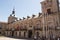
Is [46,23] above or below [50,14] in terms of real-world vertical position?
below

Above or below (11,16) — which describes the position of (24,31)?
below

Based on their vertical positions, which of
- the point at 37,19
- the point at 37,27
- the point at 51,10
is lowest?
the point at 37,27

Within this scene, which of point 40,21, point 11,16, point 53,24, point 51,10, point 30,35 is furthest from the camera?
point 11,16

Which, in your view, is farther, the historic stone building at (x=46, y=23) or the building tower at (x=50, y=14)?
the building tower at (x=50, y=14)

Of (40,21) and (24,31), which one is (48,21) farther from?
(24,31)

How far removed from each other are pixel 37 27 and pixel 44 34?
4.47m

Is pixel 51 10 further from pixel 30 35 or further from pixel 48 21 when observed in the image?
pixel 30 35

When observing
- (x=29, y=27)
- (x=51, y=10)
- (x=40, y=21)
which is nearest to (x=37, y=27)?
(x=40, y=21)

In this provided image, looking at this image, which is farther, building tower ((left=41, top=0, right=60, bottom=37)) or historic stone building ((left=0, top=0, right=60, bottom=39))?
building tower ((left=41, top=0, right=60, bottom=37))

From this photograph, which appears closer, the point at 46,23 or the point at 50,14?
the point at 50,14

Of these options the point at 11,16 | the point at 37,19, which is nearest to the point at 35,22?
the point at 37,19

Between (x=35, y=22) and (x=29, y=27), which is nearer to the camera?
(x=35, y=22)

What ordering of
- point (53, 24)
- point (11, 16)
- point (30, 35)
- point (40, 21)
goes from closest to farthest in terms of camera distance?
1. point (53, 24)
2. point (40, 21)
3. point (30, 35)
4. point (11, 16)

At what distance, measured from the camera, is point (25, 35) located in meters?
36.1
